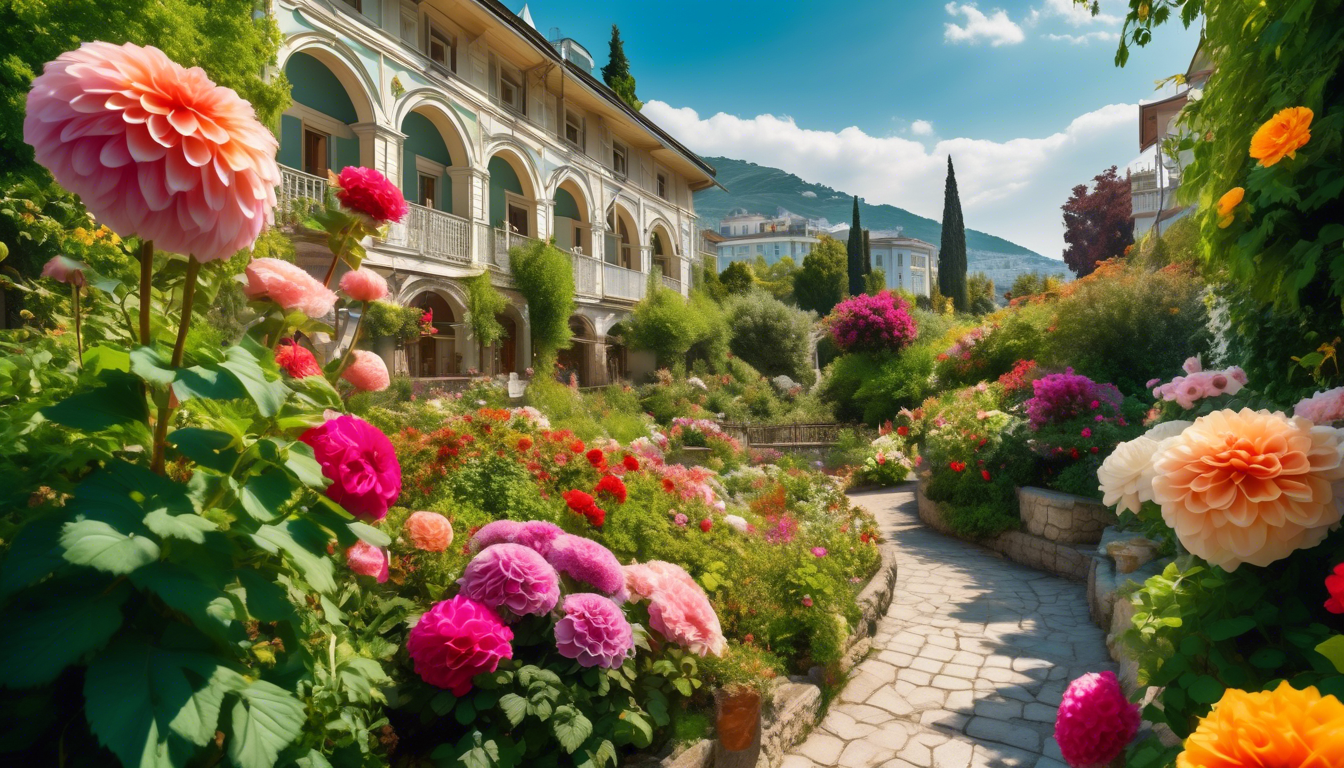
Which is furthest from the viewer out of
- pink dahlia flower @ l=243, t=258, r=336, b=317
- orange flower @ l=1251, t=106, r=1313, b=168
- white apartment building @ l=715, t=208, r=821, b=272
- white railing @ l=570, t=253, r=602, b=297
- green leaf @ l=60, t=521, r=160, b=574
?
white apartment building @ l=715, t=208, r=821, b=272

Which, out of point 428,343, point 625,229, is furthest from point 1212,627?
point 625,229

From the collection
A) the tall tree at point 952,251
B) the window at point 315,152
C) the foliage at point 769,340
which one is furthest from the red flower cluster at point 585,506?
the tall tree at point 952,251

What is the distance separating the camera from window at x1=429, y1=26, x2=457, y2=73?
13.2 m

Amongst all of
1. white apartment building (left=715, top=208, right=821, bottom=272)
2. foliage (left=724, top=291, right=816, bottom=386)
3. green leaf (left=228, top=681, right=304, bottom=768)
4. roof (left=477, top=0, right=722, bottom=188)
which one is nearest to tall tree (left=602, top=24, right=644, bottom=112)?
roof (left=477, top=0, right=722, bottom=188)

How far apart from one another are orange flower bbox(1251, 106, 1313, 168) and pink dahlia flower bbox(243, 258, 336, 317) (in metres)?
2.44

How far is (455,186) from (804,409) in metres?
10.1

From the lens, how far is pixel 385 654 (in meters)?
2.09

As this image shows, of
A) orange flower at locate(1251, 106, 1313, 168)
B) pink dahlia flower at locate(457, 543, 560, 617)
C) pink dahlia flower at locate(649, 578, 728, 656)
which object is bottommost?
pink dahlia flower at locate(649, 578, 728, 656)

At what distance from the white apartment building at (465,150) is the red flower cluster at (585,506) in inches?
334

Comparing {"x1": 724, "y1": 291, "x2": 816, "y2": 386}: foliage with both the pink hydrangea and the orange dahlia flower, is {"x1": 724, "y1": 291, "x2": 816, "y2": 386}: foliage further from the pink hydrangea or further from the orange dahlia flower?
the orange dahlia flower

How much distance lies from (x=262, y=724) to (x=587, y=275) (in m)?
16.3

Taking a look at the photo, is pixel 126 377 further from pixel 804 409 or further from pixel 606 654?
pixel 804 409

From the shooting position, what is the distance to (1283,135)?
174 cm

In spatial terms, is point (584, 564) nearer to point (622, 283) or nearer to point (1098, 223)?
point (622, 283)
